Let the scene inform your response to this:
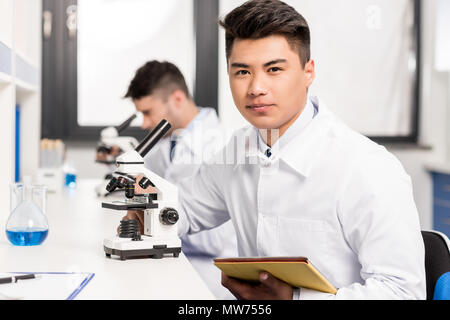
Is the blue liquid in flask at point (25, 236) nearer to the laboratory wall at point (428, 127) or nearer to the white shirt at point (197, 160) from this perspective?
the white shirt at point (197, 160)

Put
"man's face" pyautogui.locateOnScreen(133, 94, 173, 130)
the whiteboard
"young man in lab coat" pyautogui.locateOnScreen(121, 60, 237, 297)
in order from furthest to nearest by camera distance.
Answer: the whiteboard < "man's face" pyautogui.locateOnScreen(133, 94, 173, 130) < "young man in lab coat" pyautogui.locateOnScreen(121, 60, 237, 297)

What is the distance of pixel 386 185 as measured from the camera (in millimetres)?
1272

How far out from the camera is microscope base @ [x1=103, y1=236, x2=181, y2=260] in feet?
4.35

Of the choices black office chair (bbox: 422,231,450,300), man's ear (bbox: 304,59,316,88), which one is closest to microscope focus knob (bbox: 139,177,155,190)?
man's ear (bbox: 304,59,316,88)

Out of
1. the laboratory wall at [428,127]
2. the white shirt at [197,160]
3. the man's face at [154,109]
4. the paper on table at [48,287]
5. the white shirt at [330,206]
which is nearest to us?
the paper on table at [48,287]

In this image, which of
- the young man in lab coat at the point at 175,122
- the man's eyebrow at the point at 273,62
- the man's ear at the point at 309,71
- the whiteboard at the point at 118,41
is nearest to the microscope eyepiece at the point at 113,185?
the man's eyebrow at the point at 273,62

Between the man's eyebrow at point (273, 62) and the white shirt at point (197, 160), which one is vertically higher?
the man's eyebrow at point (273, 62)

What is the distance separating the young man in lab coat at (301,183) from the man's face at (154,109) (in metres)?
1.07

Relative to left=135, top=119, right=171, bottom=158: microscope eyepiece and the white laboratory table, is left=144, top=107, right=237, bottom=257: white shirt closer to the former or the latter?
the white laboratory table

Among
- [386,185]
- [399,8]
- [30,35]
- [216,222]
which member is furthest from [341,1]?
[386,185]

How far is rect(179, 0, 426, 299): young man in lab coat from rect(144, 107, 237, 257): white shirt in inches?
18.7

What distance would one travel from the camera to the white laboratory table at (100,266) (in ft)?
3.51
